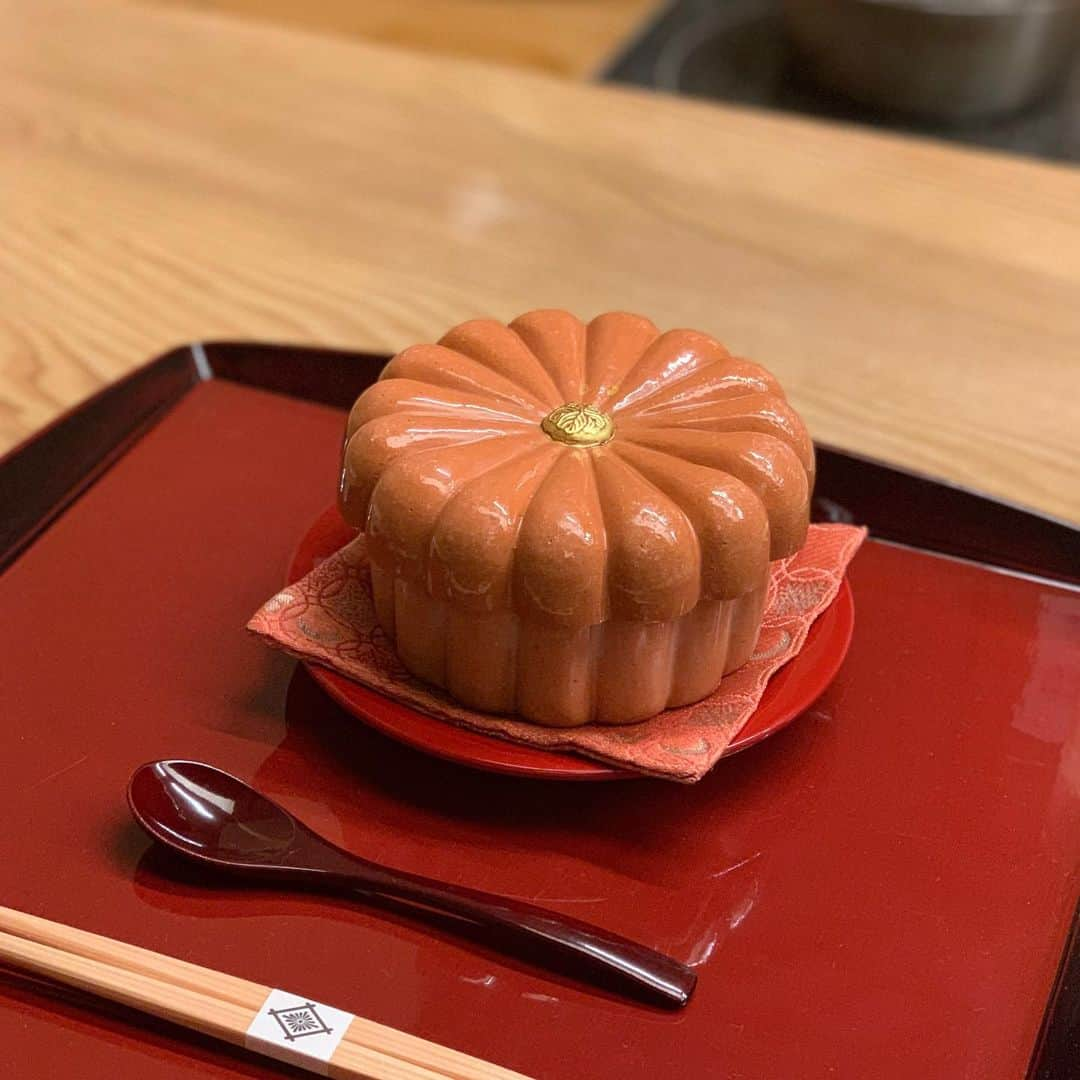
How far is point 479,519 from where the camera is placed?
908 mm

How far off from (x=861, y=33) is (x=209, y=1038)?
2.21m

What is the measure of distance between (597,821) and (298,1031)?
0.90ft

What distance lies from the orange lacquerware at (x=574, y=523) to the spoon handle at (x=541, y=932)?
15 cm

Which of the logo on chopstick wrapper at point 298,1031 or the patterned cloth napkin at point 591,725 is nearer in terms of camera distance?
the logo on chopstick wrapper at point 298,1031

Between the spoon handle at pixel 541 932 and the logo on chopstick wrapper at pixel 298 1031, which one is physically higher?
the spoon handle at pixel 541 932

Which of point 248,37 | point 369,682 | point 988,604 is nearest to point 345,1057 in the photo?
point 369,682

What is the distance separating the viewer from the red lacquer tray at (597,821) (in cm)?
84

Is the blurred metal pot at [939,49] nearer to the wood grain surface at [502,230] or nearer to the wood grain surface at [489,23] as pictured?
the wood grain surface at [502,230]

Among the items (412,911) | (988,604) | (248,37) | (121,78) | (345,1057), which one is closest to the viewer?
(345,1057)

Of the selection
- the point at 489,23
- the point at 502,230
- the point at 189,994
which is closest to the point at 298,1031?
the point at 189,994

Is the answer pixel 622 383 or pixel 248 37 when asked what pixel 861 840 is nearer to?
pixel 622 383

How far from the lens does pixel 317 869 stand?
907 millimetres

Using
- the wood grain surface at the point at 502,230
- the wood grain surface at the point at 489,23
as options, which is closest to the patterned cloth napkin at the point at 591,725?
the wood grain surface at the point at 502,230

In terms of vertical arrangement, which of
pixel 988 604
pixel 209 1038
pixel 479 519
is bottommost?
pixel 209 1038
